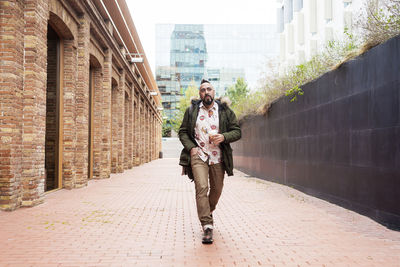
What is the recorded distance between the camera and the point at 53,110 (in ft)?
32.7

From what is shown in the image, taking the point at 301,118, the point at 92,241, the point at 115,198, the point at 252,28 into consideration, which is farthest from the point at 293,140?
the point at 252,28

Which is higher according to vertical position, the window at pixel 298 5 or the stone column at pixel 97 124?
the window at pixel 298 5

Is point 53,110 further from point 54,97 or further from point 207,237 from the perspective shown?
point 207,237

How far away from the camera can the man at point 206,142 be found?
4.89m

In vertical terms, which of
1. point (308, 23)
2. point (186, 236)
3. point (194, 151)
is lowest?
point (186, 236)

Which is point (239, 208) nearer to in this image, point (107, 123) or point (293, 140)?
point (293, 140)

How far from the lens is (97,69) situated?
1458 centimetres

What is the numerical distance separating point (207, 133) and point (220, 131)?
16 centimetres

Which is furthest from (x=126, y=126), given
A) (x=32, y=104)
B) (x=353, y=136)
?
(x=353, y=136)

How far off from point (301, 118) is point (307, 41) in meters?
18.2

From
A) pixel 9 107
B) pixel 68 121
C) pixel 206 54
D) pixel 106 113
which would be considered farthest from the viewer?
pixel 206 54

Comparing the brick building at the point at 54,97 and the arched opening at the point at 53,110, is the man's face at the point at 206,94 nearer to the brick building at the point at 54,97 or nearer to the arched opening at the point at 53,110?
the brick building at the point at 54,97

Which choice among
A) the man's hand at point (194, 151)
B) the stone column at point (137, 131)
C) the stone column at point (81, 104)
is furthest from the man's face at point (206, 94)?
the stone column at point (137, 131)

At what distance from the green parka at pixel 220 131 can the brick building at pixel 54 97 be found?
3.41m
